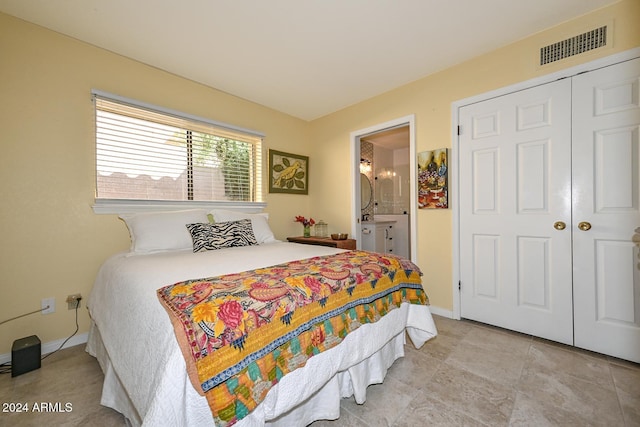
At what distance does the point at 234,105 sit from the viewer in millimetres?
3156

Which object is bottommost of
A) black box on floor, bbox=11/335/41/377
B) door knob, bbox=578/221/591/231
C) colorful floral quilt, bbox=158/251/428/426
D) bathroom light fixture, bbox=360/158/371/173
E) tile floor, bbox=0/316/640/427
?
tile floor, bbox=0/316/640/427

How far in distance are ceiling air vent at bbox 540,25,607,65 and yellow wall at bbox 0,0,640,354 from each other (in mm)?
52

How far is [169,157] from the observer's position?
2686 millimetres

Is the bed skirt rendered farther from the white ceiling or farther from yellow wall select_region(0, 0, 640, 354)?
the white ceiling

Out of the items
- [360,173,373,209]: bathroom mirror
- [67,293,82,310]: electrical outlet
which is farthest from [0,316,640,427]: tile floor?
[360,173,373,209]: bathroom mirror

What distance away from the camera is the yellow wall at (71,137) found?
1.89m

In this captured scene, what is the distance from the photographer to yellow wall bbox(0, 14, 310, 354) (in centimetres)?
189

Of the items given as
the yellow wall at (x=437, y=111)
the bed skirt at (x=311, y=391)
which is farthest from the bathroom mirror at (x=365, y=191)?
the bed skirt at (x=311, y=391)

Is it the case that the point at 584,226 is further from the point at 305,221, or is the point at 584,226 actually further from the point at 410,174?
the point at 305,221

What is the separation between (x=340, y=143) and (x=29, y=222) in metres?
3.16

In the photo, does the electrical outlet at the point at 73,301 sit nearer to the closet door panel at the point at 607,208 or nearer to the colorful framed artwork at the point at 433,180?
the colorful framed artwork at the point at 433,180

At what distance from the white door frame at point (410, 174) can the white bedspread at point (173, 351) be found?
1.21 metres

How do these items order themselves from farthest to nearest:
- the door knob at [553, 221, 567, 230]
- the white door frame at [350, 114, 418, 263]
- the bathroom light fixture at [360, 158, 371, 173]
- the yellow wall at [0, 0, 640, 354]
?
the bathroom light fixture at [360, 158, 371, 173] → the white door frame at [350, 114, 418, 263] → the door knob at [553, 221, 567, 230] → the yellow wall at [0, 0, 640, 354]

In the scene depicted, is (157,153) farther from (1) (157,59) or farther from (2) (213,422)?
(2) (213,422)
